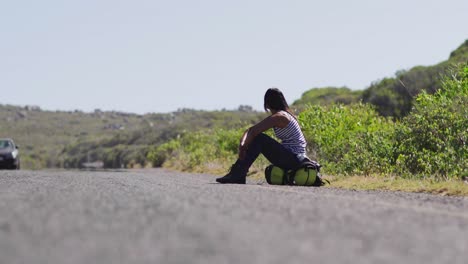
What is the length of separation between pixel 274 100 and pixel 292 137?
24.5 inches

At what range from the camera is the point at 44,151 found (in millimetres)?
116875

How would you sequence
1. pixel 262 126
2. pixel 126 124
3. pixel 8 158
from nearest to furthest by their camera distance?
pixel 262 126, pixel 8 158, pixel 126 124

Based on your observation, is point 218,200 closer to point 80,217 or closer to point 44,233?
point 80,217

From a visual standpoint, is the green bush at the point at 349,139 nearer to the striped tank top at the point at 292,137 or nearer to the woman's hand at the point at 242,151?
the striped tank top at the point at 292,137

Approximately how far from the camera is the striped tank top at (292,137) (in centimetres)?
1053

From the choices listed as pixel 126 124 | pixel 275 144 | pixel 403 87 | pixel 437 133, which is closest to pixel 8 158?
pixel 437 133

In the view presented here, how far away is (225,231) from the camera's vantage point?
14.1ft

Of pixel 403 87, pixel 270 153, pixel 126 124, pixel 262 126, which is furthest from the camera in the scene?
pixel 126 124

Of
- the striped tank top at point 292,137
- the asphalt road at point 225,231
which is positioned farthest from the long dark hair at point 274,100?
the asphalt road at point 225,231

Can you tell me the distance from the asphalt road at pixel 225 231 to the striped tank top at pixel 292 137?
156 inches

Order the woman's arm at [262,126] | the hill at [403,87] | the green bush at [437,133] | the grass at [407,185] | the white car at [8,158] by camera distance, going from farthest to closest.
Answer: the hill at [403,87], the white car at [8,158], the green bush at [437,133], the woman's arm at [262,126], the grass at [407,185]

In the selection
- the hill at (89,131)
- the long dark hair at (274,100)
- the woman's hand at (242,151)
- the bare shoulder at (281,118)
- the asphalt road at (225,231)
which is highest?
the long dark hair at (274,100)

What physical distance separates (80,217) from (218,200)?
1.71 metres

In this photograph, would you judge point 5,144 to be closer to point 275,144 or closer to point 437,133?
point 437,133
